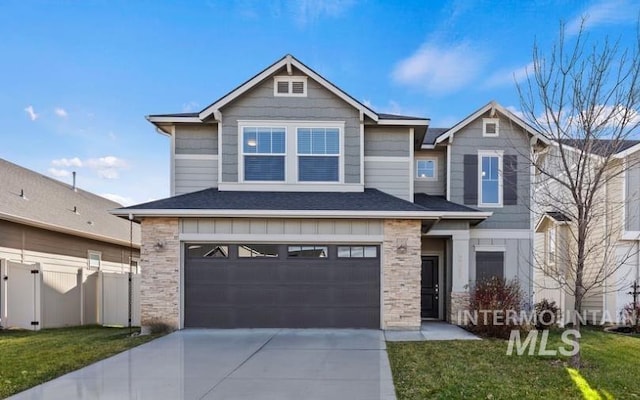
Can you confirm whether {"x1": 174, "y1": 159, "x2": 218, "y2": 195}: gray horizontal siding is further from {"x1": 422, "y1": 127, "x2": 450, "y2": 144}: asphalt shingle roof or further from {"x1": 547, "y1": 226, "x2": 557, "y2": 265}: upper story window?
{"x1": 547, "y1": 226, "x2": 557, "y2": 265}: upper story window

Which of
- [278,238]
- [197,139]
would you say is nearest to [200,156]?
[197,139]

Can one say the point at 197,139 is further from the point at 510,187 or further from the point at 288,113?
the point at 510,187

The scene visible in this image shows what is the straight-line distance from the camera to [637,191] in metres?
12.7

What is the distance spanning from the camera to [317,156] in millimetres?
11914

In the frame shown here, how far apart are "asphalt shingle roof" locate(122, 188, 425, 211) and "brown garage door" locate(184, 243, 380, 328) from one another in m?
1.06

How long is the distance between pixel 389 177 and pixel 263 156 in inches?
146

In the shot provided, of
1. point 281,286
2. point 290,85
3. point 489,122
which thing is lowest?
point 281,286

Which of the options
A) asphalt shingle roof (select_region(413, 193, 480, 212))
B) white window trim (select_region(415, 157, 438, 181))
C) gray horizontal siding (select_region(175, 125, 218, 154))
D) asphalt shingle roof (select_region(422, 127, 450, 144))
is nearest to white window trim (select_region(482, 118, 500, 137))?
asphalt shingle roof (select_region(422, 127, 450, 144))

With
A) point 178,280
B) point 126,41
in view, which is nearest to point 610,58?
point 178,280

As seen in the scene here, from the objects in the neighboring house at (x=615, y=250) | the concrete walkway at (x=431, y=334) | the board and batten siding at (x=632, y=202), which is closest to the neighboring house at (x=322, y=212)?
the concrete walkway at (x=431, y=334)

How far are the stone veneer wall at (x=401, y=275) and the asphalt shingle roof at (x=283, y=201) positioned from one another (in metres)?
0.61

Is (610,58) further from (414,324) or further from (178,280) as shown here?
(178,280)

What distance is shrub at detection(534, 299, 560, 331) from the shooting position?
1138 centimetres

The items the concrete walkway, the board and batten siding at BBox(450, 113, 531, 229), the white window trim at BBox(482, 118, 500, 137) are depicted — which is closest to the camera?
the concrete walkway
